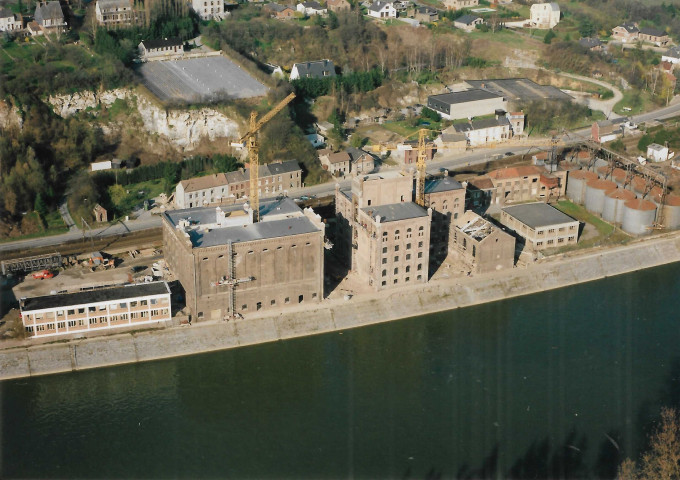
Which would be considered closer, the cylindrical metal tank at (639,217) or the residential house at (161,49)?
the cylindrical metal tank at (639,217)

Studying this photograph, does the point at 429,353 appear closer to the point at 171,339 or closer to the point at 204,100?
the point at 171,339

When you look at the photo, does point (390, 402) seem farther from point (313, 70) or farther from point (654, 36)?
point (654, 36)

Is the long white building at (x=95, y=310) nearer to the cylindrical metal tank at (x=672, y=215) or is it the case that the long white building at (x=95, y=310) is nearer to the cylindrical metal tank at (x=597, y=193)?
the cylindrical metal tank at (x=597, y=193)

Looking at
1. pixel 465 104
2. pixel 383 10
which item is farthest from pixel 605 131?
pixel 383 10

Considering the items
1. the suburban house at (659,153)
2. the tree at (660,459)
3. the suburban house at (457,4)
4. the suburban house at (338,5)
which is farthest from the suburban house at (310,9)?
the tree at (660,459)

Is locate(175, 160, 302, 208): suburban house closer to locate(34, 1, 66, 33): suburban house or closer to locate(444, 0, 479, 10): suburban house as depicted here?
locate(34, 1, 66, 33): suburban house

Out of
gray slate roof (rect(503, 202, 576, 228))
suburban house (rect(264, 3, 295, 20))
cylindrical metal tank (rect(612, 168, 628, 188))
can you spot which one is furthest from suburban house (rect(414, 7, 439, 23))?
gray slate roof (rect(503, 202, 576, 228))
